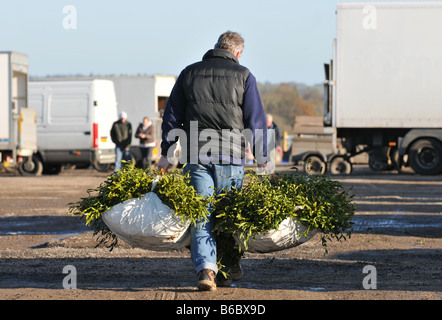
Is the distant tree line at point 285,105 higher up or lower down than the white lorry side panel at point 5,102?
higher up

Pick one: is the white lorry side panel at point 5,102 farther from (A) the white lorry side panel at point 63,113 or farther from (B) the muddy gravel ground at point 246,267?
(B) the muddy gravel ground at point 246,267

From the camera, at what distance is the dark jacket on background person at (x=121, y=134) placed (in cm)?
2430

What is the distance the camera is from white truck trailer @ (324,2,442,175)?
25.2 metres

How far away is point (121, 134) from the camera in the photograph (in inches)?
957

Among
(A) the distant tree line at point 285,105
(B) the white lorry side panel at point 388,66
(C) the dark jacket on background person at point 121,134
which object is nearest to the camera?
(C) the dark jacket on background person at point 121,134

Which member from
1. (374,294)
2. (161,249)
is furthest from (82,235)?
(374,294)

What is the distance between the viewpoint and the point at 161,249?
23.1 feet

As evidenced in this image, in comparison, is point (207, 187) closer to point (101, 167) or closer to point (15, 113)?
point (15, 113)

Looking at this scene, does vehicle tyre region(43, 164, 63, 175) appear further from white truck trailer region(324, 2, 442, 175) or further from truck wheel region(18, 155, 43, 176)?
white truck trailer region(324, 2, 442, 175)

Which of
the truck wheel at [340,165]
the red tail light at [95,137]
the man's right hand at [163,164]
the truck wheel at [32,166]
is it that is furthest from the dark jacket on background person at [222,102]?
the truck wheel at [32,166]

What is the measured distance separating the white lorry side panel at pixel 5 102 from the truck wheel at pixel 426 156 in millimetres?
11323

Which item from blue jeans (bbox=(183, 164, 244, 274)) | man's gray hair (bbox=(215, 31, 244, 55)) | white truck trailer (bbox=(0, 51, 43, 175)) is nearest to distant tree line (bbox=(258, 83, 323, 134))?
white truck trailer (bbox=(0, 51, 43, 175))

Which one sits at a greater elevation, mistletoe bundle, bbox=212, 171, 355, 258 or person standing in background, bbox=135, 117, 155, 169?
person standing in background, bbox=135, 117, 155, 169

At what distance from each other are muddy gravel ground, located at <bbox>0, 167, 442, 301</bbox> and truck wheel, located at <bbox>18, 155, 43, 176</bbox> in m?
13.6
